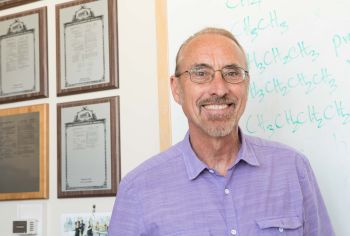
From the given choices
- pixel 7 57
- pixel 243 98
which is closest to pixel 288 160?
pixel 243 98

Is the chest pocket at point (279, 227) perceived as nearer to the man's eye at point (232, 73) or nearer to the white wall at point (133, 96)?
the man's eye at point (232, 73)

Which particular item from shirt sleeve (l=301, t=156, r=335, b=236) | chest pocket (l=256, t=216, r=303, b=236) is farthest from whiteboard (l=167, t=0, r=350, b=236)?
chest pocket (l=256, t=216, r=303, b=236)

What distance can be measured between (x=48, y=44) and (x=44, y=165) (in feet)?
1.46

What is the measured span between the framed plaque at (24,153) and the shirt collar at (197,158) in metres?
0.74

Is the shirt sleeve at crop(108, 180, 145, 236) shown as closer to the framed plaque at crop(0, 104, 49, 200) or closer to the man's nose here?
the man's nose

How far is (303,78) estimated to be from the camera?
1347 mm

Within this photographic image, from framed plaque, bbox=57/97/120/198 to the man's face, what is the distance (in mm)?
525

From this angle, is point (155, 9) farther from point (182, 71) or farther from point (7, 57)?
point (7, 57)

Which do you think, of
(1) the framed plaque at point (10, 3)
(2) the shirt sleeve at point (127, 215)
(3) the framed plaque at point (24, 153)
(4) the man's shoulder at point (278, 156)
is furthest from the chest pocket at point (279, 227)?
(1) the framed plaque at point (10, 3)

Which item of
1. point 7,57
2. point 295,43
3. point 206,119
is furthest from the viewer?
point 7,57

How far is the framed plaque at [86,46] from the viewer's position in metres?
1.70

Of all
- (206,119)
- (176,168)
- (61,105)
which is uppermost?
(61,105)

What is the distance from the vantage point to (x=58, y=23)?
1812mm

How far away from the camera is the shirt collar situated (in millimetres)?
1163
